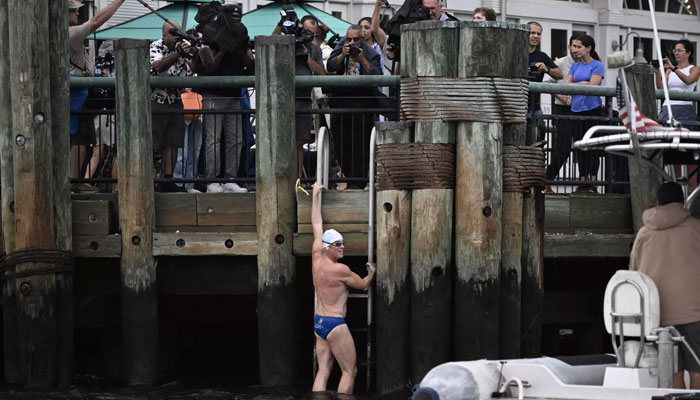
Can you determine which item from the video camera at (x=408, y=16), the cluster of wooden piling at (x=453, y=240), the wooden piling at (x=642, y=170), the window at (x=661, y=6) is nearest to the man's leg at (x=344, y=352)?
the cluster of wooden piling at (x=453, y=240)

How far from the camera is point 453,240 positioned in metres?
12.3

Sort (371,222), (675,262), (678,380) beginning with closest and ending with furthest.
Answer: (678,380), (675,262), (371,222)

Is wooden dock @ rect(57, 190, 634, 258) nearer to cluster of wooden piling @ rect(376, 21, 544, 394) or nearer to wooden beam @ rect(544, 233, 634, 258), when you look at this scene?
wooden beam @ rect(544, 233, 634, 258)

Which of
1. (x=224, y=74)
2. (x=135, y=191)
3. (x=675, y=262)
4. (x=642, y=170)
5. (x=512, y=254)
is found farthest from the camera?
(x=224, y=74)

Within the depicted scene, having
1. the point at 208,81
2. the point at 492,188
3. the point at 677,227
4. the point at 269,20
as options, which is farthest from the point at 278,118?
the point at 269,20

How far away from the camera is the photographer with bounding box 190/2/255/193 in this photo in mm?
13805

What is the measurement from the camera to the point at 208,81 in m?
13.3

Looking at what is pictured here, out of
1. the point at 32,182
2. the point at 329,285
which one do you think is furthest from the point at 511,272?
the point at 32,182

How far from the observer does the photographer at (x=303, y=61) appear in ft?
44.5

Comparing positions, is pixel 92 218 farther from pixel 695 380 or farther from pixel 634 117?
pixel 695 380

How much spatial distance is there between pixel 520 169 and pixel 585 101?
3133 millimetres

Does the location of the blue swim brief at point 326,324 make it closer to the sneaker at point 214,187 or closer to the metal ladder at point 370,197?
the metal ladder at point 370,197

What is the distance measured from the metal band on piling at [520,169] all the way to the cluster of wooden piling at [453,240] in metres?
0.09

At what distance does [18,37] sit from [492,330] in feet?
15.9
